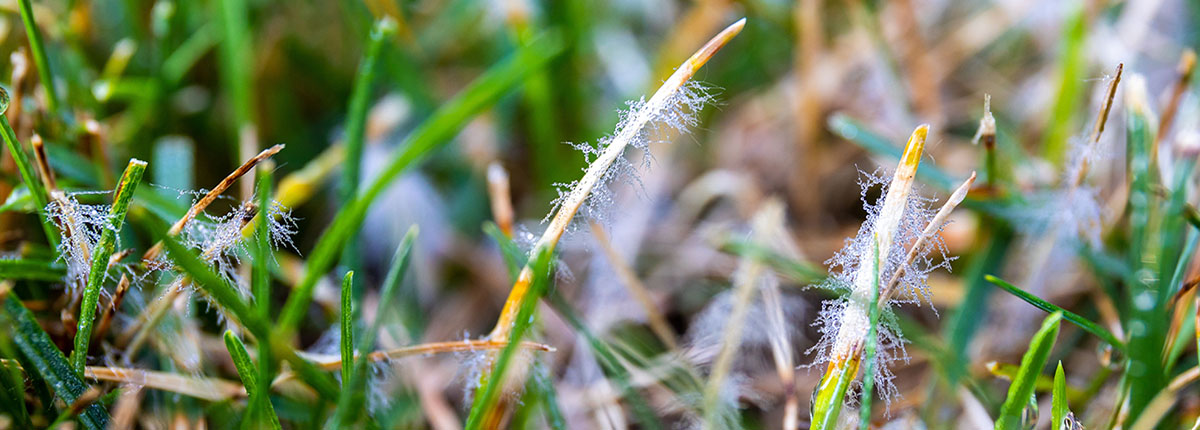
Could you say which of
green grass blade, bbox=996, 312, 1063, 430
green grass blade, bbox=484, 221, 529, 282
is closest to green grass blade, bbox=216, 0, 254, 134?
green grass blade, bbox=484, 221, 529, 282

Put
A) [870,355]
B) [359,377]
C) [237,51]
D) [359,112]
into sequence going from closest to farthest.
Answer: [870,355] < [359,377] < [359,112] < [237,51]

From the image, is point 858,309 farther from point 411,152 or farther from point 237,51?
point 237,51

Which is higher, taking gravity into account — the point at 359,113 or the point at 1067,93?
the point at 359,113

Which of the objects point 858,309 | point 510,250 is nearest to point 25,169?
point 510,250

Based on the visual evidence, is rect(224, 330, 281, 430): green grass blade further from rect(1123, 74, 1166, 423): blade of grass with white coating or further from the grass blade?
rect(1123, 74, 1166, 423): blade of grass with white coating

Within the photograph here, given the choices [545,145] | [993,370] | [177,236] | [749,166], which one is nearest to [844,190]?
[749,166]

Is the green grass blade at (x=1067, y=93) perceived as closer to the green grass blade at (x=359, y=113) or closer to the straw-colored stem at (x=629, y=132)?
the straw-colored stem at (x=629, y=132)
